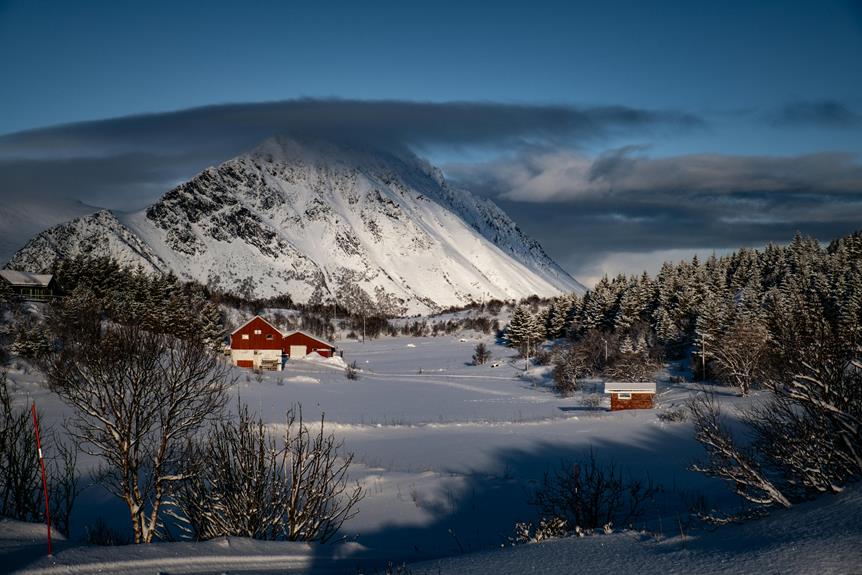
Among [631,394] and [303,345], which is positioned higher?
[303,345]

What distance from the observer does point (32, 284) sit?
249 feet

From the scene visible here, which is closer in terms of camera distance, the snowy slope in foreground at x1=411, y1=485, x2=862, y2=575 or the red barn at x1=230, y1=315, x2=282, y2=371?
the snowy slope in foreground at x1=411, y1=485, x2=862, y2=575

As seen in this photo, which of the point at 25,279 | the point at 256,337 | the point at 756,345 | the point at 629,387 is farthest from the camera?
the point at 25,279

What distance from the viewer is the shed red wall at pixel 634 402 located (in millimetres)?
41906

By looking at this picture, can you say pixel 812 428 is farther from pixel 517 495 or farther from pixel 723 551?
pixel 517 495

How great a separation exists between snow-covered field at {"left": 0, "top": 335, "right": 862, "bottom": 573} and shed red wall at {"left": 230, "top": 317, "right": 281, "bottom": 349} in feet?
52.0

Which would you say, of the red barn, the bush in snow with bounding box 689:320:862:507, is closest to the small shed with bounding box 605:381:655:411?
the bush in snow with bounding box 689:320:862:507

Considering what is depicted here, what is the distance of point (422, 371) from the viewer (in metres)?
79.2

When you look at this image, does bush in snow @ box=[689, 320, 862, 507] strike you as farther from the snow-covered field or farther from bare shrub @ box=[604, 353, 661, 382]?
bare shrub @ box=[604, 353, 661, 382]

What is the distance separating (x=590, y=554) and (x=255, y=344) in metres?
71.0

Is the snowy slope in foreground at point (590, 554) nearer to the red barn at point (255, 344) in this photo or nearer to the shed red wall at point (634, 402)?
the shed red wall at point (634, 402)

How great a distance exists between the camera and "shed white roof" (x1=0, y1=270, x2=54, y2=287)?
73.8 metres

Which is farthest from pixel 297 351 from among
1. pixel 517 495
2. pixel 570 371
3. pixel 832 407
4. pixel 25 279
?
pixel 832 407

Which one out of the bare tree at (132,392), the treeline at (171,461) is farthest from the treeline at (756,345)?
the bare tree at (132,392)
